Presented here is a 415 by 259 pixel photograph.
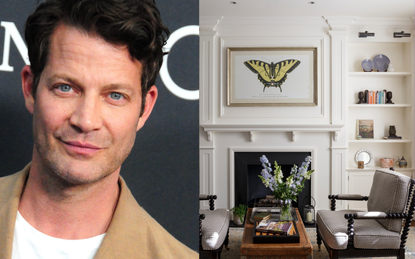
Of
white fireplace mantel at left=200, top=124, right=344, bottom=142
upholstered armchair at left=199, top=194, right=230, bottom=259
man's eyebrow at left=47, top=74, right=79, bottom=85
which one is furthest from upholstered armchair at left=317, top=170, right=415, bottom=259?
man's eyebrow at left=47, top=74, right=79, bottom=85

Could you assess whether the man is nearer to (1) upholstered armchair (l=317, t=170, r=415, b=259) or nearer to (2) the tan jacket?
(2) the tan jacket

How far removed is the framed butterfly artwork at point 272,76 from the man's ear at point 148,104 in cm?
294

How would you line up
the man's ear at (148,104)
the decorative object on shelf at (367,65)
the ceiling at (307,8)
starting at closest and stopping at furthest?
1. the man's ear at (148,104)
2. the ceiling at (307,8)
3. the decorative object on shelf at (367,65)

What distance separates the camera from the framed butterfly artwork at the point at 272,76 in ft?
12.7

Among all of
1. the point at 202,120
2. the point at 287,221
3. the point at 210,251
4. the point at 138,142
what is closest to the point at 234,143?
the point at 202,120

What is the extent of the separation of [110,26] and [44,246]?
2.21ft

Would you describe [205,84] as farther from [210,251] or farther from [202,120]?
[210,251]

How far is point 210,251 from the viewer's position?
2.42m

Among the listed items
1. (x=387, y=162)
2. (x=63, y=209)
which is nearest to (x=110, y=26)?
(x=63, y=209)

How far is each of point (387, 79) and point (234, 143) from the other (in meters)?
2.17

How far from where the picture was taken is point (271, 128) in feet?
12.5

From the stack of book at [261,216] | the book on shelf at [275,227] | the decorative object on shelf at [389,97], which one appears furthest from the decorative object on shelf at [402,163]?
the book on shelf at [275,227]

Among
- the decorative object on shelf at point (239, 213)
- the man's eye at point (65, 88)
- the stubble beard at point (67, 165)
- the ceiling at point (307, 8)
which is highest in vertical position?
the ceiling at point (307, 8)

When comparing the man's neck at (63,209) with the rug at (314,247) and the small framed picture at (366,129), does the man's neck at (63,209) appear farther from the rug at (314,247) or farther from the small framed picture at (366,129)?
the small framed picture at (366,129)
